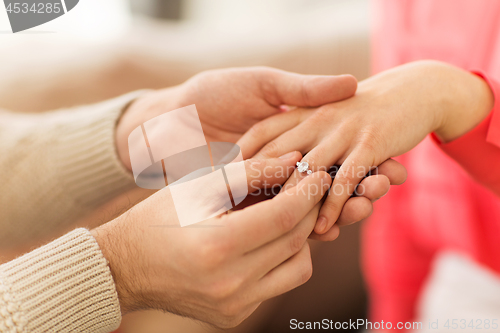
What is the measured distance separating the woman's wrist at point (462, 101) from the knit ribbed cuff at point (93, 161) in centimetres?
74

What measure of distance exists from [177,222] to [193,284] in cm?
9

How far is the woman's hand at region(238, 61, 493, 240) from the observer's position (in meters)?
0.65

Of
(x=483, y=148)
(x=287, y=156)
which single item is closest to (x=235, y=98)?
(x=287, y=156)

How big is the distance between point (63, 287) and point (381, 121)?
625mm

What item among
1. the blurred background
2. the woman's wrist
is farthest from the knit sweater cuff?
the woman's wrist

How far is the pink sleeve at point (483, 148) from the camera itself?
27.0 inches

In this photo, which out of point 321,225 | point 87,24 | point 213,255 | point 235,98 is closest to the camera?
point 213,255

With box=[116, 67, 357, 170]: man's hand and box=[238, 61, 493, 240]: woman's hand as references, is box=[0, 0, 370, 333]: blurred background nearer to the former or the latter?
box=[116, 67, 357, 170]: man's hand

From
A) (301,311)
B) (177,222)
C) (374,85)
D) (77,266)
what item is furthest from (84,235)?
(301,311)

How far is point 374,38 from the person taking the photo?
1185 millimetres

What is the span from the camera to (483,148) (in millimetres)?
712

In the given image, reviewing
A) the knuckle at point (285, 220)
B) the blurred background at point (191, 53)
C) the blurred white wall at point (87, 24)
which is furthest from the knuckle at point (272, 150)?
the blurred white wall at point (87, 24)

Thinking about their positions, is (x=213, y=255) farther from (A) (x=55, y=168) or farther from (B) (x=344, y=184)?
(A) (x=55, y=168)

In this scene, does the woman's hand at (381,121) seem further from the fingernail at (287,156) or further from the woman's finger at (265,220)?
the woman's finger at (265,220)
